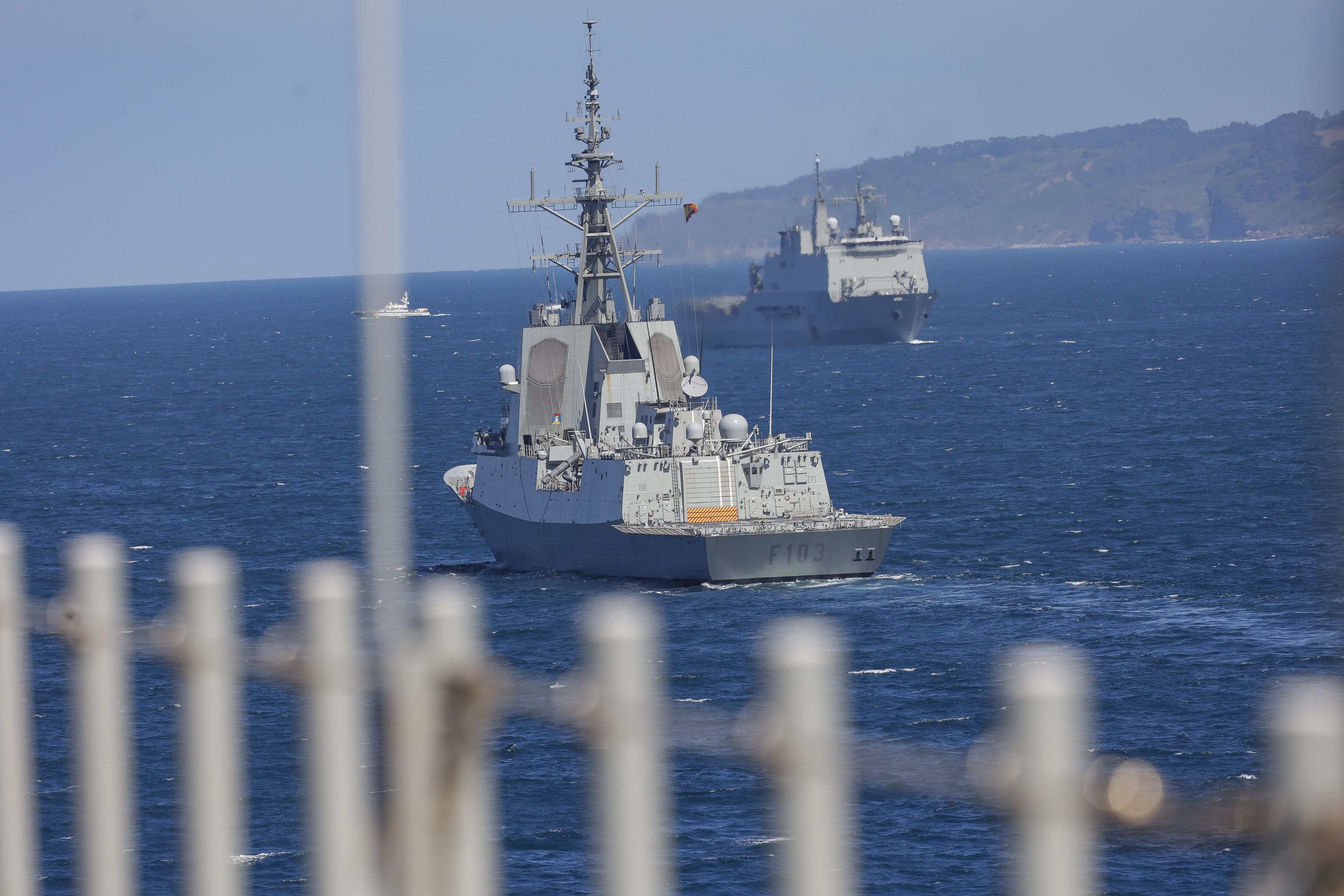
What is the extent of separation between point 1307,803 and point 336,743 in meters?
2.73

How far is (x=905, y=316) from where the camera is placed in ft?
424

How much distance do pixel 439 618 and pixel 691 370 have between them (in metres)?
46.8

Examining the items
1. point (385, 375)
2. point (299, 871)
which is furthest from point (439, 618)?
point (299, 871)

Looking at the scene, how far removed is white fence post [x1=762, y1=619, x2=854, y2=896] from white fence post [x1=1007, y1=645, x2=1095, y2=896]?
438mm

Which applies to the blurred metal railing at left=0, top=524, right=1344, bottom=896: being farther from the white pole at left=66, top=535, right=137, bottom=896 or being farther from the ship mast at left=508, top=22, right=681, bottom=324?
the ship mast at left=508, top=22, right=681, bottom=324

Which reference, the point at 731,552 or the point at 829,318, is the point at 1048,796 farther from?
the point at 829,318

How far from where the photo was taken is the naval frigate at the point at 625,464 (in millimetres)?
44906

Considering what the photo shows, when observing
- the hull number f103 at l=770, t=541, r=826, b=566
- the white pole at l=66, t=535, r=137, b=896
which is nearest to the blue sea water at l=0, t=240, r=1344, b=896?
the hull number f103 at l=770, t=541, r=826, b=566

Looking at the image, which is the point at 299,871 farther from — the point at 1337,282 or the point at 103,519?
the point at 103,519

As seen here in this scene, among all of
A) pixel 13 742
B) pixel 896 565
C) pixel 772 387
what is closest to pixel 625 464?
pixel 896 565

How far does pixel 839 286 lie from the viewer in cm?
12681

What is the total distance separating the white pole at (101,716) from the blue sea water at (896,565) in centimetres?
278

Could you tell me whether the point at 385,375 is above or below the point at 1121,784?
above

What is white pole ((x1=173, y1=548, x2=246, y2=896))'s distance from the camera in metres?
5.06
